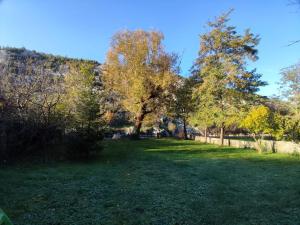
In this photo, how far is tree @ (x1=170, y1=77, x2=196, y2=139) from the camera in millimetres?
25766

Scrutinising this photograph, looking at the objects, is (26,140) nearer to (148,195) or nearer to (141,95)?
(148,195)

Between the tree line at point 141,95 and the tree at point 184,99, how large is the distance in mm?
91

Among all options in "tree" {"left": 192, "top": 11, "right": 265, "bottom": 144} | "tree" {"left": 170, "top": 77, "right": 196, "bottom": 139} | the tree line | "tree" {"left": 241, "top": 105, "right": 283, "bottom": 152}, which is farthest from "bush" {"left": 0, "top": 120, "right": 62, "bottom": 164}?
"tree" {"left": 170, "top": 77, "right": 196, "bottom": 139}

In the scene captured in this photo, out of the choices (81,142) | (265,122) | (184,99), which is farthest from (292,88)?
(81,142)

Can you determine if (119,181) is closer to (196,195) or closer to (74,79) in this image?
(196,195)

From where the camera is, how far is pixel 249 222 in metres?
4.78

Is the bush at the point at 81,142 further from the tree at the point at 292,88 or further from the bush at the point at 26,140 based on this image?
the tree at the point at 292,88

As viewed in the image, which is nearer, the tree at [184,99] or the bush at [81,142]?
the bush at [81,142]

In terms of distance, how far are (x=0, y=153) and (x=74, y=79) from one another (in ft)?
34.4

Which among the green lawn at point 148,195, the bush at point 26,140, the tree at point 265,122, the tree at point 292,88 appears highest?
the tree at point 292,88

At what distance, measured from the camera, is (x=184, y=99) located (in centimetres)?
2595

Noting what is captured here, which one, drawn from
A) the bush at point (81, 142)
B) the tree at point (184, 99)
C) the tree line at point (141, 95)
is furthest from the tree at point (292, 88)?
the bush at point (81, 142)

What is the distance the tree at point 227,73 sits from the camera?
68.7 feet

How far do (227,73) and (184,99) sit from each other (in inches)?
225
